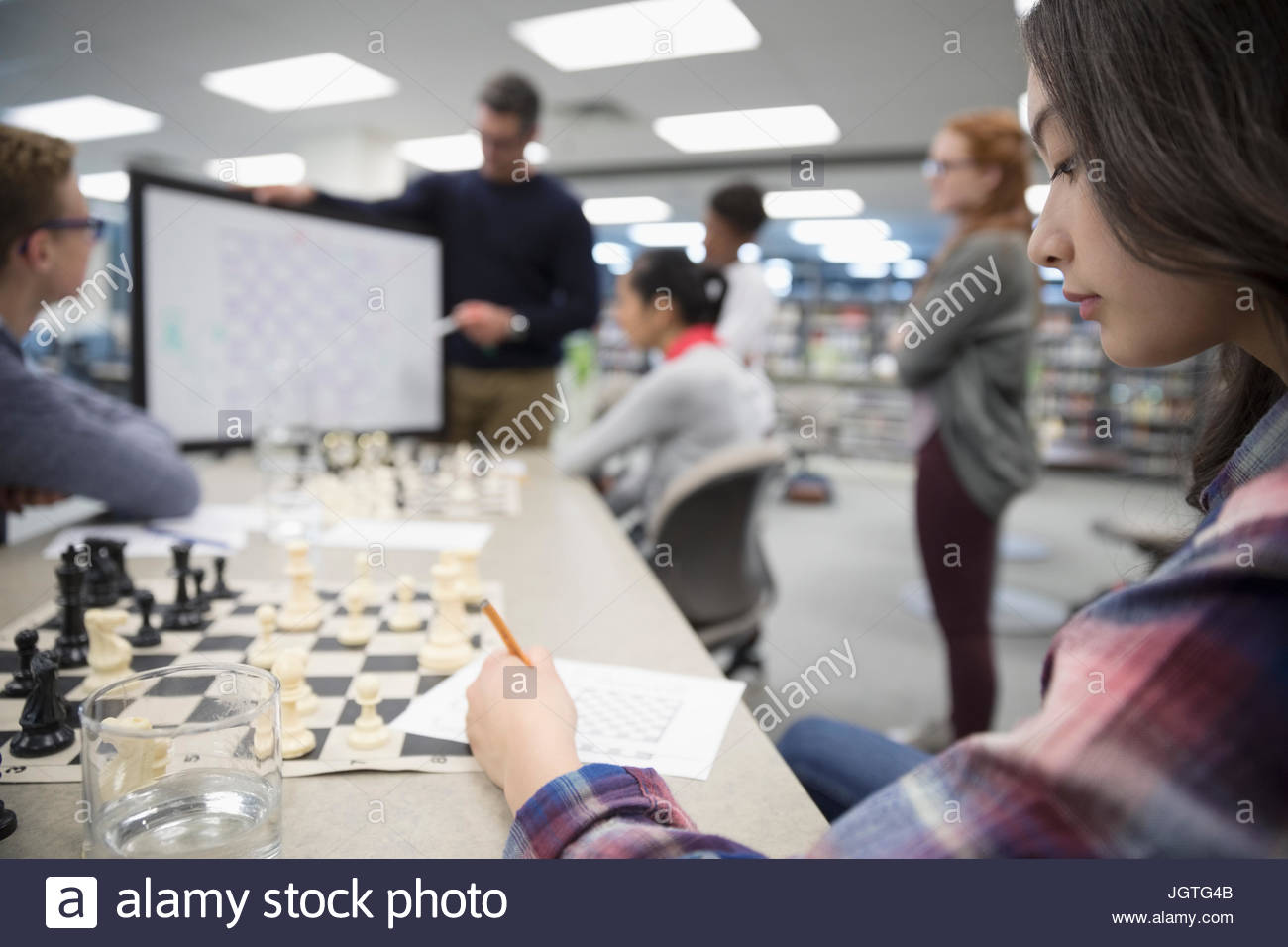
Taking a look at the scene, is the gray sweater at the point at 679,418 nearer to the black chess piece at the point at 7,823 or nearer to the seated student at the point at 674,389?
the seated student at the point at 674,389

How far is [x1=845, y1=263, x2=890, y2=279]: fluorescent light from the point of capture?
12.2m

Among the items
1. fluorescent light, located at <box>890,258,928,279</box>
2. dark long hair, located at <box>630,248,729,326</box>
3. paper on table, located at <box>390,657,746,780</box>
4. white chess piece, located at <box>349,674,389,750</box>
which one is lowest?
paper on table, located at <box>390,657,746,780</box>

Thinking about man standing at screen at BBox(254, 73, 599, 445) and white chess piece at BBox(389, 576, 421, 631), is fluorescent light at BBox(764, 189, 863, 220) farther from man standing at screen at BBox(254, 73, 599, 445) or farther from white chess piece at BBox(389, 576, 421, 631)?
white chess piece at BBox(389, 576, 421, 631)

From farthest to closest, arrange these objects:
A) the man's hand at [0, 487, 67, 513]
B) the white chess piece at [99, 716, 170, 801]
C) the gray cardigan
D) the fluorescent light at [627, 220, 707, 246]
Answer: the fluorescent light at [627, 220, 707, 246] < the gray cardigan < the man's hand at [0, 487, 67, 513] < the white chess piece at [99, 716, 170, 801]

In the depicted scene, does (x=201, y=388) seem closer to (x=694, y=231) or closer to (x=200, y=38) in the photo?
(x=200, y=38)

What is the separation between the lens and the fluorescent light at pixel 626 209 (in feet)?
31.6

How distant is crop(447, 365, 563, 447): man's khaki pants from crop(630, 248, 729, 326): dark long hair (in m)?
0.46

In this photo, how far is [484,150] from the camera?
89.2 inches

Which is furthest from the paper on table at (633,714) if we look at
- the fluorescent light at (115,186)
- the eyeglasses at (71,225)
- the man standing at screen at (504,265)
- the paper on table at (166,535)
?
the man standing at screen at (504,265)

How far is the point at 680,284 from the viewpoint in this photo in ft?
7.29

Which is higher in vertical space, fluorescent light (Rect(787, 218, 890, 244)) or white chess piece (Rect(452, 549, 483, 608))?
fluorescent light (Rect(787, 218, 890, 244))

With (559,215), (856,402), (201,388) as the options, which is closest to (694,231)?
(856,402)

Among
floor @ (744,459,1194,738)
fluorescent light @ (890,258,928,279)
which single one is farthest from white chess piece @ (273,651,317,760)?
fluorescent light @ (890,258,928,279)

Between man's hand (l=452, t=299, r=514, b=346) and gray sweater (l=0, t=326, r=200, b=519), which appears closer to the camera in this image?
gray sweater (l=0, t=326, r=200, b=519)
